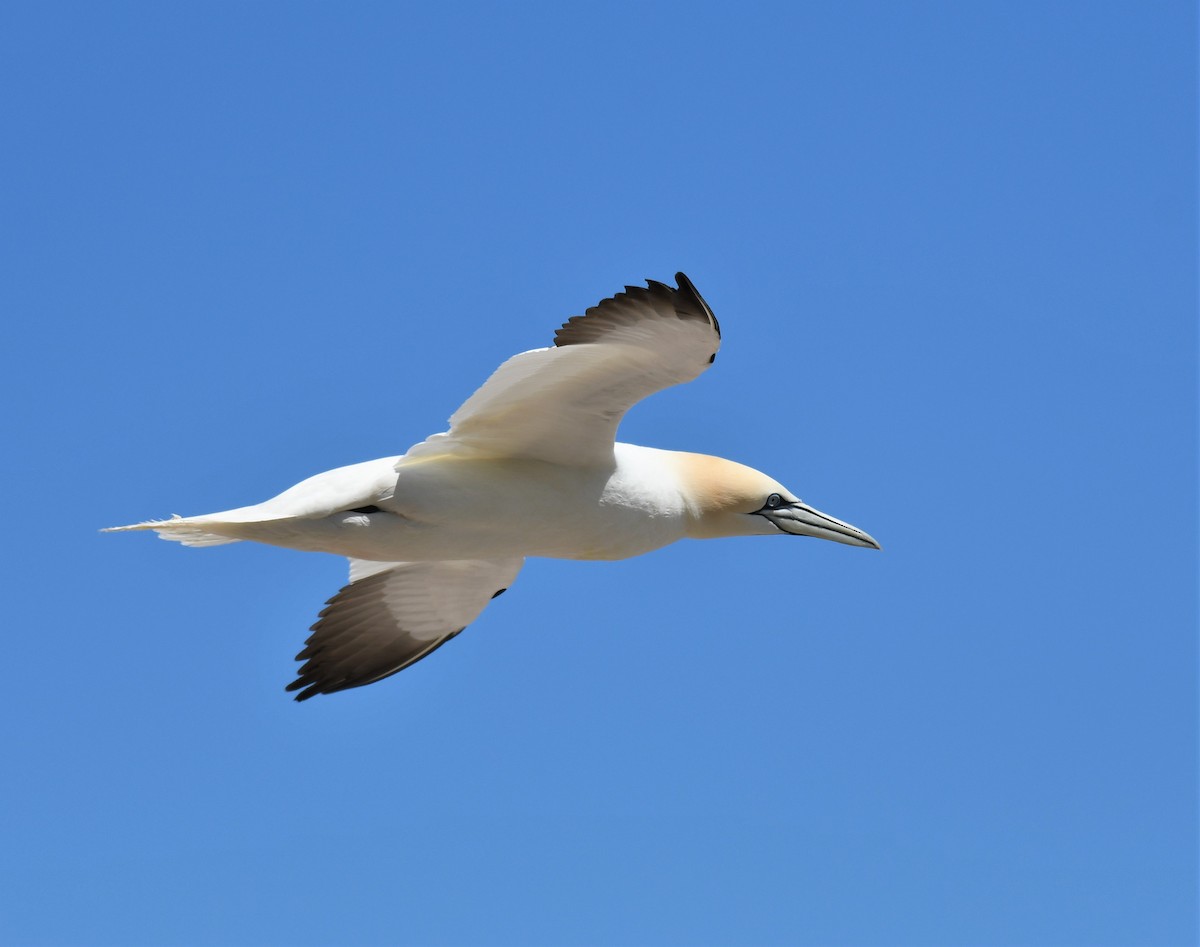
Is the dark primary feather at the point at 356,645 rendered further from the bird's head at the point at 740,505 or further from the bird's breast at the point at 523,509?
the bird's head at the point at 740,505

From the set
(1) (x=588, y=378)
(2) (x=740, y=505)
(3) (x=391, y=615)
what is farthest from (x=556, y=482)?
(3) (x=391, y=615)

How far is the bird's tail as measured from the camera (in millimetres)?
9961

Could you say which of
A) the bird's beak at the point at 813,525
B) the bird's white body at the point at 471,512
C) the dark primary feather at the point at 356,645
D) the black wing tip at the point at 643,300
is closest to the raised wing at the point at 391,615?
the dark primary feather at the point at 356,645

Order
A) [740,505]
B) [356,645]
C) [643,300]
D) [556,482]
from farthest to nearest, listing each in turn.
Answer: [356,645], [740,505], [556,482], [643,300]

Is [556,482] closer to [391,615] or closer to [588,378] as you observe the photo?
[588,378]

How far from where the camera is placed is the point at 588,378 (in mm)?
9945

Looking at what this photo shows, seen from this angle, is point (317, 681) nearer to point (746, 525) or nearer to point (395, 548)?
point (395, 548)

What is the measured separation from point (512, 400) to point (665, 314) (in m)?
1.22

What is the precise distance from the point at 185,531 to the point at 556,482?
2236 mm

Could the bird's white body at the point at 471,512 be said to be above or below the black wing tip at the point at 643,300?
below

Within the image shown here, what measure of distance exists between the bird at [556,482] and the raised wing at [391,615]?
1742mm

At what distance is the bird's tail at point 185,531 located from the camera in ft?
32.7

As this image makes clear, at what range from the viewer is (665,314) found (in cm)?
934

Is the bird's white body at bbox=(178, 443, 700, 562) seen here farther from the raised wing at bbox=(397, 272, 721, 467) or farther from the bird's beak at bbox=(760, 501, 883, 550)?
the bird's beak at bbox=(760, 501, 883, 550)
